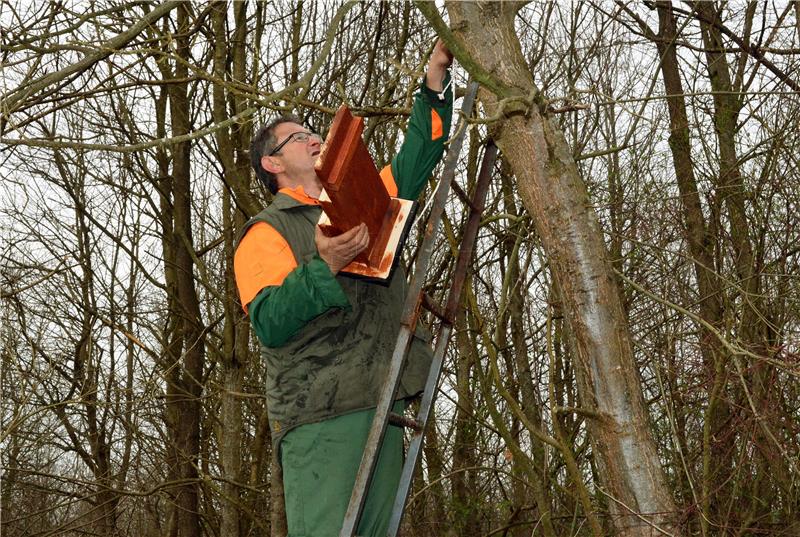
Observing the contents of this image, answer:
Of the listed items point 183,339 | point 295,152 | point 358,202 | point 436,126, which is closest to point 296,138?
point 295,152

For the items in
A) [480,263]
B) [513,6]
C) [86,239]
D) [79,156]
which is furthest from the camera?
[86,239]

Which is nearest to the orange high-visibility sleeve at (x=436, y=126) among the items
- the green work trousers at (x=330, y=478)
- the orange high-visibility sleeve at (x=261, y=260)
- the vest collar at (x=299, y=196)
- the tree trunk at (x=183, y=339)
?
the vest collar at (x=299, y=196)

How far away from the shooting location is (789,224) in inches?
232

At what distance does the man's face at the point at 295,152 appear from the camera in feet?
10.8

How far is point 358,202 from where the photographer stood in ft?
8.53

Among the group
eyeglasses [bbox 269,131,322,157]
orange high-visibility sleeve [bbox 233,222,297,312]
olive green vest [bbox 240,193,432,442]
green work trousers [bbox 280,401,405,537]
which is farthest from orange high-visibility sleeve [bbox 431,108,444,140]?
green work trousers [bbox 280,401,405,537]

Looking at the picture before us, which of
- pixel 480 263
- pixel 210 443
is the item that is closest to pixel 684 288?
pixel 480 263

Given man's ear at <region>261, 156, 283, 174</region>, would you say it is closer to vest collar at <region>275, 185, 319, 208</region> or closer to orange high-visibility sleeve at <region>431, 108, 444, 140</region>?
vest collar at <region>275, 185, 319, 208</region>

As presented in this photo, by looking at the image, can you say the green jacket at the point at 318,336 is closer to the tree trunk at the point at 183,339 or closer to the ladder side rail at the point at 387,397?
the ladder side rail at the point at 387,397

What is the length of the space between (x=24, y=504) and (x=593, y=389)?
922 cm

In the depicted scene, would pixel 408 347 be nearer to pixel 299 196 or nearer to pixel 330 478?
pixel 330 478

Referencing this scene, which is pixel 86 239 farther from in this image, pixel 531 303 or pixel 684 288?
pixel 684 288

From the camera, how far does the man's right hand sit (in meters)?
2.56

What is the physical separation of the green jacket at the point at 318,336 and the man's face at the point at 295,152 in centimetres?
25
